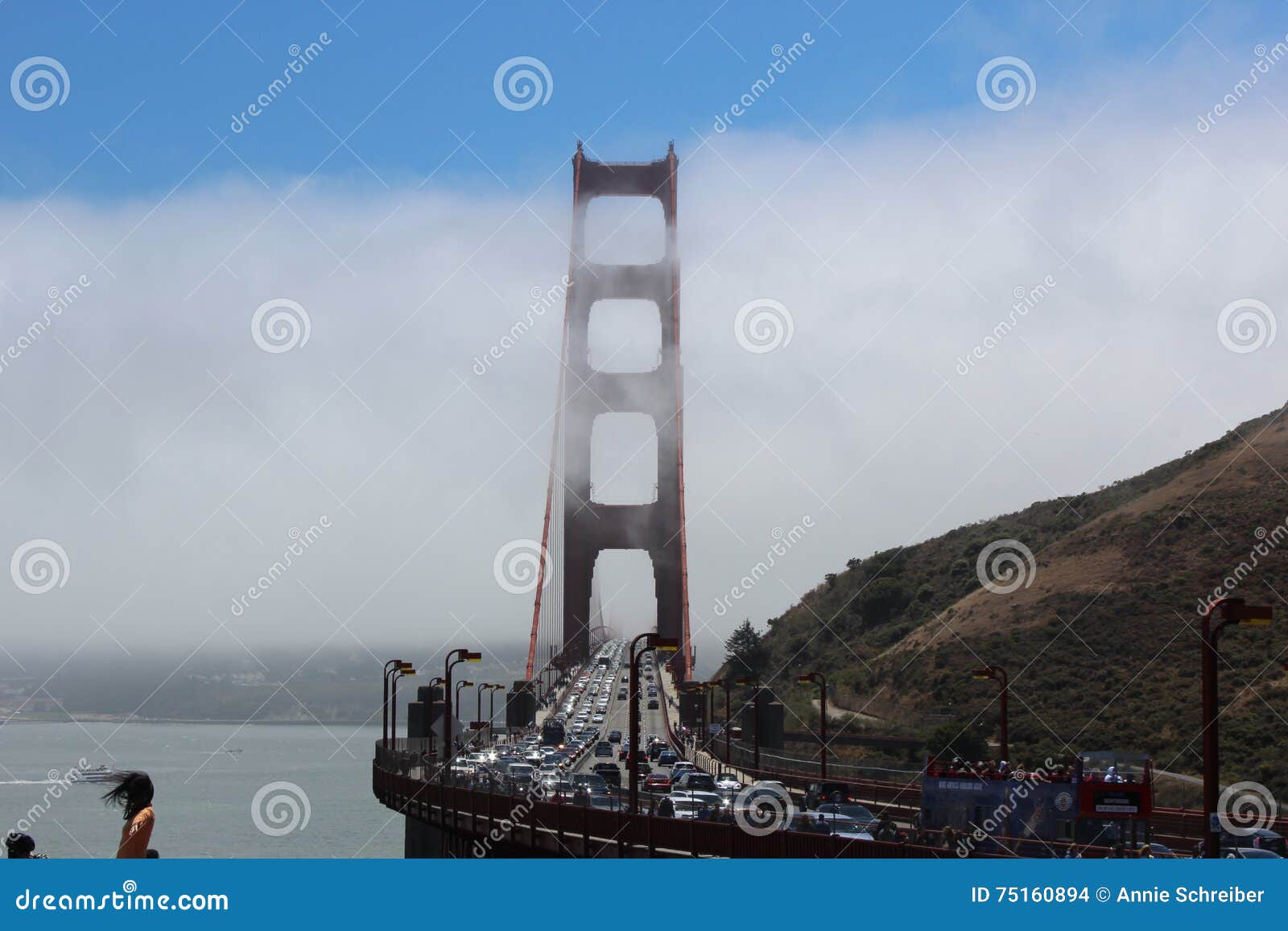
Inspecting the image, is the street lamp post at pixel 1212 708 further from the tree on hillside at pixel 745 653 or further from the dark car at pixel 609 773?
the tree on hillside at pixel 745 653

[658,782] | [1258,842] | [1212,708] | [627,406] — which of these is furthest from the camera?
[627,406]

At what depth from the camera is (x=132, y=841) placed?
822 cm

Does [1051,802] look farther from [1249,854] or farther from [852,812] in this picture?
[852,812]

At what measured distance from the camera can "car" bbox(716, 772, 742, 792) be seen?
34.1 meters

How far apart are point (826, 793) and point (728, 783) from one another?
11.4 feet

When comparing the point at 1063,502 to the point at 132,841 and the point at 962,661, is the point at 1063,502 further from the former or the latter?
the point at 132,841

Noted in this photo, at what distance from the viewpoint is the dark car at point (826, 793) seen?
32.3 metres

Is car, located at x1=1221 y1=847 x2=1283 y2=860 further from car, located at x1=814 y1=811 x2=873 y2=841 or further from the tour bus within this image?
car, located at x1=814 y1=811 x2=873 y2=841

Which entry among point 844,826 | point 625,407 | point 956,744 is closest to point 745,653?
point 625,407

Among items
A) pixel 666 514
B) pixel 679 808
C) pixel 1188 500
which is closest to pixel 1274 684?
pixel 1188 500

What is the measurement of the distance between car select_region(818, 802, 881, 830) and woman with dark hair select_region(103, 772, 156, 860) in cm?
1869

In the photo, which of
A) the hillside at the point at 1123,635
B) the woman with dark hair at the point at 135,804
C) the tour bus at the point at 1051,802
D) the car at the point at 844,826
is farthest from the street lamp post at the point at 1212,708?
the hillside at the point at 1123,635

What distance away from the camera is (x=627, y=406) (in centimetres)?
8156

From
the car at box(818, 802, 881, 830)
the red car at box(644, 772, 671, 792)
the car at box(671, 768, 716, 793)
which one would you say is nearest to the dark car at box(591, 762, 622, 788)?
the red car at box(644, 772, 671, 792)
